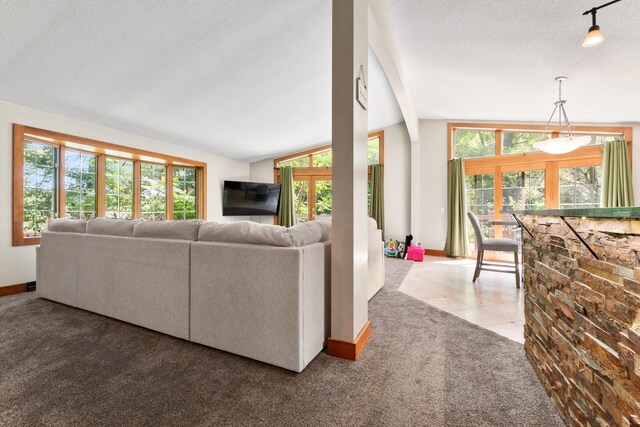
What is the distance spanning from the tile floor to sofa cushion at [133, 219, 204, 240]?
2.33 metres

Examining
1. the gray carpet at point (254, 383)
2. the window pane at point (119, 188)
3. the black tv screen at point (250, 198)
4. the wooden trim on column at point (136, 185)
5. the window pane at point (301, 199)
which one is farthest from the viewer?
the window pane at point (301, 199)

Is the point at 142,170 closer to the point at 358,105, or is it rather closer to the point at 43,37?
the point at 43,37

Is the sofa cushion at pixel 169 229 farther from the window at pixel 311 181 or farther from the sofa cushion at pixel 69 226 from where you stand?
the window at pixel 311 181

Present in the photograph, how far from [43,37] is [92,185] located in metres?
2.53

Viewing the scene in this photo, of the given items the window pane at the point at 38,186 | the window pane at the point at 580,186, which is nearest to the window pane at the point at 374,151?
the window pane at the point at 580,186

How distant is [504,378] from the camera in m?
1.54

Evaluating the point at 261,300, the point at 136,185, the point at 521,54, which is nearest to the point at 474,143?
the point at 521,54

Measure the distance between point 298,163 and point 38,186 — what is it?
5.06m

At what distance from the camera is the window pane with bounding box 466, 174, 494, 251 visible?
5477mm

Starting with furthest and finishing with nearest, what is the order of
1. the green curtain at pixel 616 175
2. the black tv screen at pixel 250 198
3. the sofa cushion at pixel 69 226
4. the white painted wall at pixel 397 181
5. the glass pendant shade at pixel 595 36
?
the black tv screen at pixel 250 198 < the white painted wall at pixel 397 181 < the green curtain at pixel 616 175 < the sofa cushion at pixel 69 226 < the glass pendant shade at pixel 595 36

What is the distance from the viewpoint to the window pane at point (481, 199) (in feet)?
18.0

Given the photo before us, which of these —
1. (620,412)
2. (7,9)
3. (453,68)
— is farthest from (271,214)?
(620,412)

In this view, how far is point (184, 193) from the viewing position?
5.96 metres

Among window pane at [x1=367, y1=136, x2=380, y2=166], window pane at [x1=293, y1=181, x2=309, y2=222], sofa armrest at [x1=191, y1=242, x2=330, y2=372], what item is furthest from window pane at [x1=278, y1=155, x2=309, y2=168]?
sofa armrest at [x1=191, y1=242, x2=330, y2=372]
